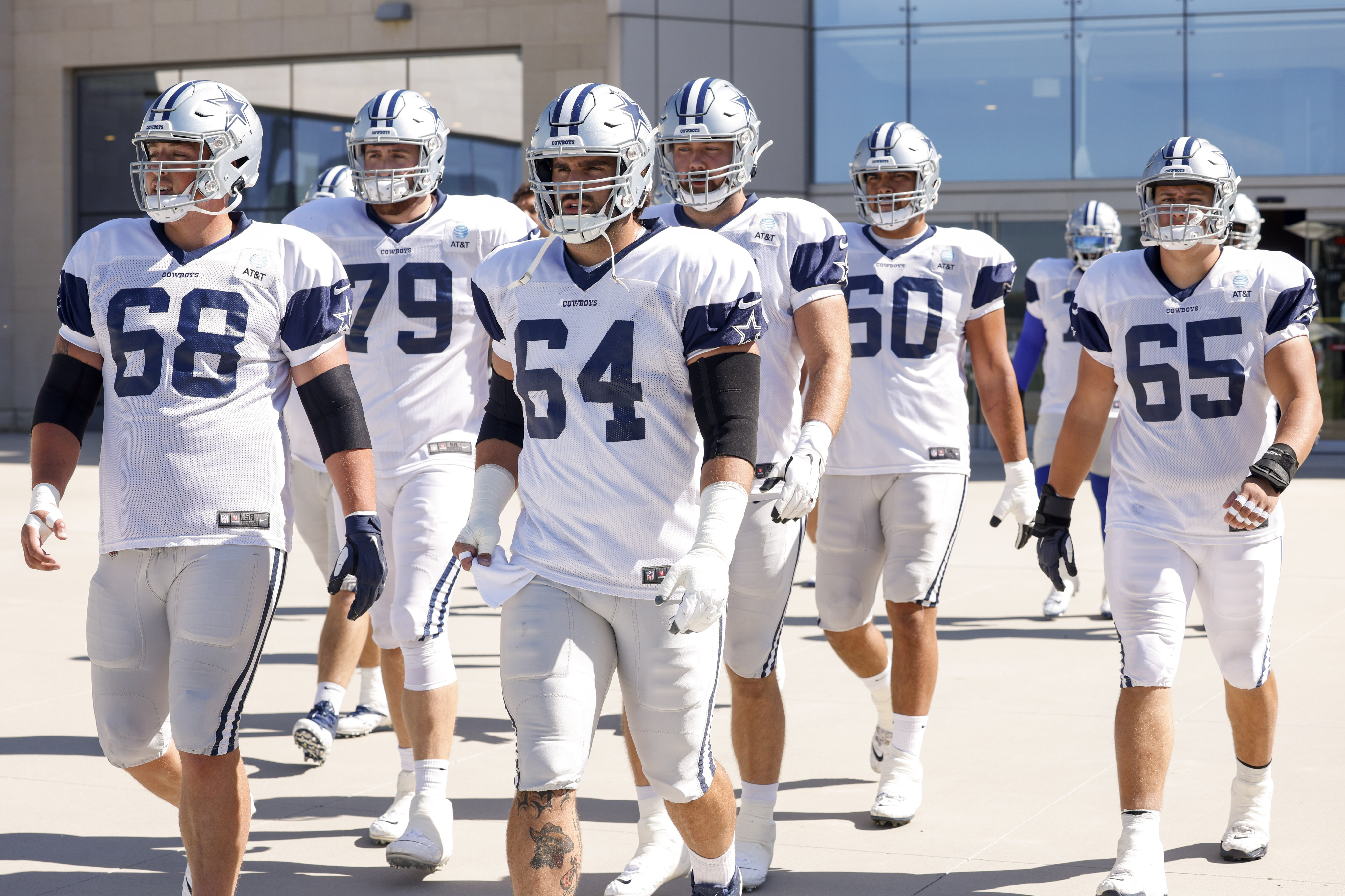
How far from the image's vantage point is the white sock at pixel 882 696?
550 centimetres

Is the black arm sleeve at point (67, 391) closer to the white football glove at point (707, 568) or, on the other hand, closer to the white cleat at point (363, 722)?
the white football glove at point (707, 568)

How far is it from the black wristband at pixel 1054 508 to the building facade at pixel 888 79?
14.6 m

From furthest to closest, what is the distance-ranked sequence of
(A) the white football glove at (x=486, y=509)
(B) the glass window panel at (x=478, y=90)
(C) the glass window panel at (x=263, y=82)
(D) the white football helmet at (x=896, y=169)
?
(C) the glass window panel at (x=263, y=82), (B) the glass window panel at (x=478, y=90), (D) the white football helmet at (x=896, y=169), (A) the white football glove at (x=486, y=509)

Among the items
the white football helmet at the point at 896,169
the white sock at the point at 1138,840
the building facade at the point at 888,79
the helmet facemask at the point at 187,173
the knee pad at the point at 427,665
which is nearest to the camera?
the helmet facemask at the point at 187,173

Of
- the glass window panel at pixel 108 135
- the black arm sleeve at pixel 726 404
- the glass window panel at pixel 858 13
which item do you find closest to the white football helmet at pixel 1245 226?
the black arm sleeve at pixel 726 404

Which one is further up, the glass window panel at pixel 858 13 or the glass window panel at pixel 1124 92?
the glass window panel at pixel 858 13

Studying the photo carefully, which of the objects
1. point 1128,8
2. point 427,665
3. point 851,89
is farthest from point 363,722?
point 1128,8

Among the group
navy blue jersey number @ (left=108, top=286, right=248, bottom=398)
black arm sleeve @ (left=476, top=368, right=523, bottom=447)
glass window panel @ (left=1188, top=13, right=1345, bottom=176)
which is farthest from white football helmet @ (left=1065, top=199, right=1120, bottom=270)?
glass window panel @ (left=1188, top=13, right=1345, bottom=176)

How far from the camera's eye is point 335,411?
3814mm

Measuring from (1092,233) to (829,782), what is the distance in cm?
485

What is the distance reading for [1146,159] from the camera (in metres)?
18.4

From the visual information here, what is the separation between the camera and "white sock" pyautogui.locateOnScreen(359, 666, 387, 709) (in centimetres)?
630

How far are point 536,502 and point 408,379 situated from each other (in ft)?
5.12

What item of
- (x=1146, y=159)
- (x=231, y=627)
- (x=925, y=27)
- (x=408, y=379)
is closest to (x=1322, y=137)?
(x=1146, y=159)
